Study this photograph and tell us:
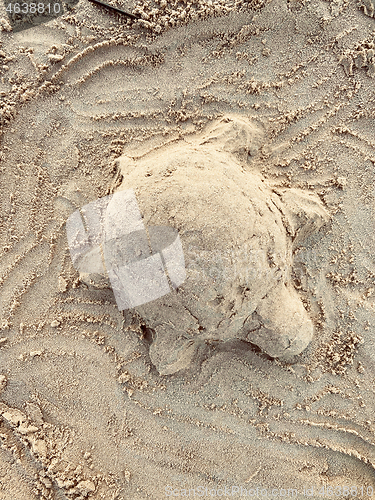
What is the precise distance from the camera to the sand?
2486 mm

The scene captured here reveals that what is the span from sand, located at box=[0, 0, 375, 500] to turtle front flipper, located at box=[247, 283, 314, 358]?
18 centimetres

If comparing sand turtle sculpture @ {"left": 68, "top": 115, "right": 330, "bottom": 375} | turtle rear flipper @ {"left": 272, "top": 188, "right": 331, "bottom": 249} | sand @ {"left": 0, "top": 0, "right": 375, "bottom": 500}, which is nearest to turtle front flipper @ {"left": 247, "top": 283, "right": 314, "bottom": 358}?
sand turtle sculpture @ {"left": 68, "top": 115, "right": 330, "bottom": 375}

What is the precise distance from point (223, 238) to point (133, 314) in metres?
0.99

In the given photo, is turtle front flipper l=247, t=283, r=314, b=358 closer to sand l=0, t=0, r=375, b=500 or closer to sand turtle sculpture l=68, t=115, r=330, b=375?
sand turtle sculpture l=68, t=115, r=330, b=375

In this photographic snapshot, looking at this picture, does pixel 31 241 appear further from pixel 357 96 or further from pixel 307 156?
pixel 357 96

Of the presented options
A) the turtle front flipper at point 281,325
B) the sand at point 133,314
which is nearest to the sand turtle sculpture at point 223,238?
the turtle front flipper at point 281,325

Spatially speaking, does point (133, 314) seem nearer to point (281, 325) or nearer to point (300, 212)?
point (281, 325)

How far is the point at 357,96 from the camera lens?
2494 millimetres

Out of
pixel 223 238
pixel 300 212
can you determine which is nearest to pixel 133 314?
pixel 223 238

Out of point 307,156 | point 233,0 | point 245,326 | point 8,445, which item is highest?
point 233,0

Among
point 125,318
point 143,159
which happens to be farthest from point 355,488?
point 143,159

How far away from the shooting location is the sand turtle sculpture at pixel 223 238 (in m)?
1.95

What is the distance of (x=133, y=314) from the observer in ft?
8.07

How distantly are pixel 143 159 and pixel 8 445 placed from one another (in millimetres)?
2449
